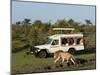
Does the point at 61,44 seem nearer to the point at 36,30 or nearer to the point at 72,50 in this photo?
the point at 72,50

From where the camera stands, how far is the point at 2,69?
2.12 meters

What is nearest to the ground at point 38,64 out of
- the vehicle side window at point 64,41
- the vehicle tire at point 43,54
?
the vehicle tire at point 43,54

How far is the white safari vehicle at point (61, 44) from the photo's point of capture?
7.40 ft

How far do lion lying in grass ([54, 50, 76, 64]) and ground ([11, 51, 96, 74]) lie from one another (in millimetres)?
48

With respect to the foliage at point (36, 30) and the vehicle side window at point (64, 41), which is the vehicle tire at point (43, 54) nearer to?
the foliage at point (36, 30)

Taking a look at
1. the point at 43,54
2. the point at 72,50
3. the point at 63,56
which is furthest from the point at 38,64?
the point at 72,50

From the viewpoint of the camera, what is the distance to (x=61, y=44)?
2.33 m

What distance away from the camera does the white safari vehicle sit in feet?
7.40

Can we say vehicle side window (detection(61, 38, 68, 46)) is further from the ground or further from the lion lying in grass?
the ground

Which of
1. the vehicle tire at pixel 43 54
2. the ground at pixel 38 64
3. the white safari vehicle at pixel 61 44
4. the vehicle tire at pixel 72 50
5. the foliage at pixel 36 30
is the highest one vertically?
the foliage at pixel 36 30

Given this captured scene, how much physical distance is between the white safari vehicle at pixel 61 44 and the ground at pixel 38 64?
0.23ft

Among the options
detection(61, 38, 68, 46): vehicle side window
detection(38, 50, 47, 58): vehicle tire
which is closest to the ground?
detection(38, 50, 47, 58): vehicle tire

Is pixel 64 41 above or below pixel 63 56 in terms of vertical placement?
above

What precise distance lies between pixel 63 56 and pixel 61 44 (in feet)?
0.42
